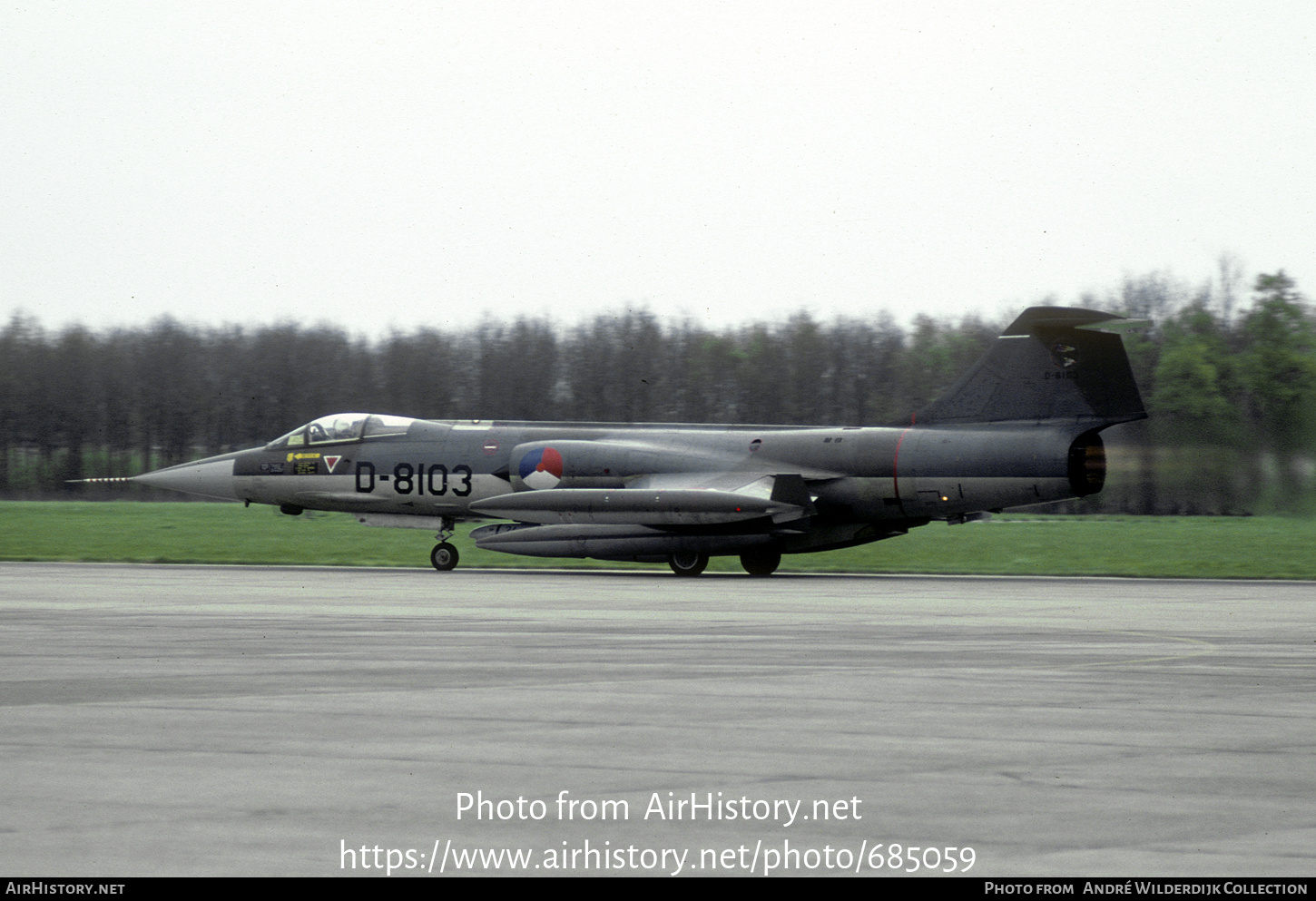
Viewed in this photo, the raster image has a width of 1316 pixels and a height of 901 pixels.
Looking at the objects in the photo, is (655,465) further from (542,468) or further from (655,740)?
(655,740)

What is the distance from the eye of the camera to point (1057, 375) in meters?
25.5

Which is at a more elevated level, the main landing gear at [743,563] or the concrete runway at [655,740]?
the concrete runway at [655,740]

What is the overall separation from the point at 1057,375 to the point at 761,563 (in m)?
7.07

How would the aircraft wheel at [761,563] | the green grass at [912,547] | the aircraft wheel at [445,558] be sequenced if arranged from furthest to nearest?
the green grass at [912,547], the aircraft wheel at [445,558], the aircraft wheel at [761,563]

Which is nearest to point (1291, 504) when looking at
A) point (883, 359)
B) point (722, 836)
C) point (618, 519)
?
point (618, 519)

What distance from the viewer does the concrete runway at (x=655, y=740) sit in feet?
19.2

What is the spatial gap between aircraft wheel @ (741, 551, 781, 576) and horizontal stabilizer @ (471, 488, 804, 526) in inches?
75.1

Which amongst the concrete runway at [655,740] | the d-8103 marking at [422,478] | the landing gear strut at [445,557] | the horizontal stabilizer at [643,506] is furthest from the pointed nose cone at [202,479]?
the concrete runway at [655,740]

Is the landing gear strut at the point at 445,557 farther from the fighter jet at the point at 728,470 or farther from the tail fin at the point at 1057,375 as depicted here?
the tail fin at the point at 1057,375

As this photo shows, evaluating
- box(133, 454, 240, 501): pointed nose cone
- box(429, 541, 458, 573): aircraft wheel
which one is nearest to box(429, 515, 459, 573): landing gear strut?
box(429, 541, 458, 573): aircraft wheel

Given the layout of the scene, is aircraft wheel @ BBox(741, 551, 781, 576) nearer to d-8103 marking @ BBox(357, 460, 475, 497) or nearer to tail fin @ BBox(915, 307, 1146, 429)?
tail fin @ BBox(915, 307, 1146, 429)

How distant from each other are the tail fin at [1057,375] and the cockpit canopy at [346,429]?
11.9m

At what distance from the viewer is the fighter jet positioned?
83.7ft
